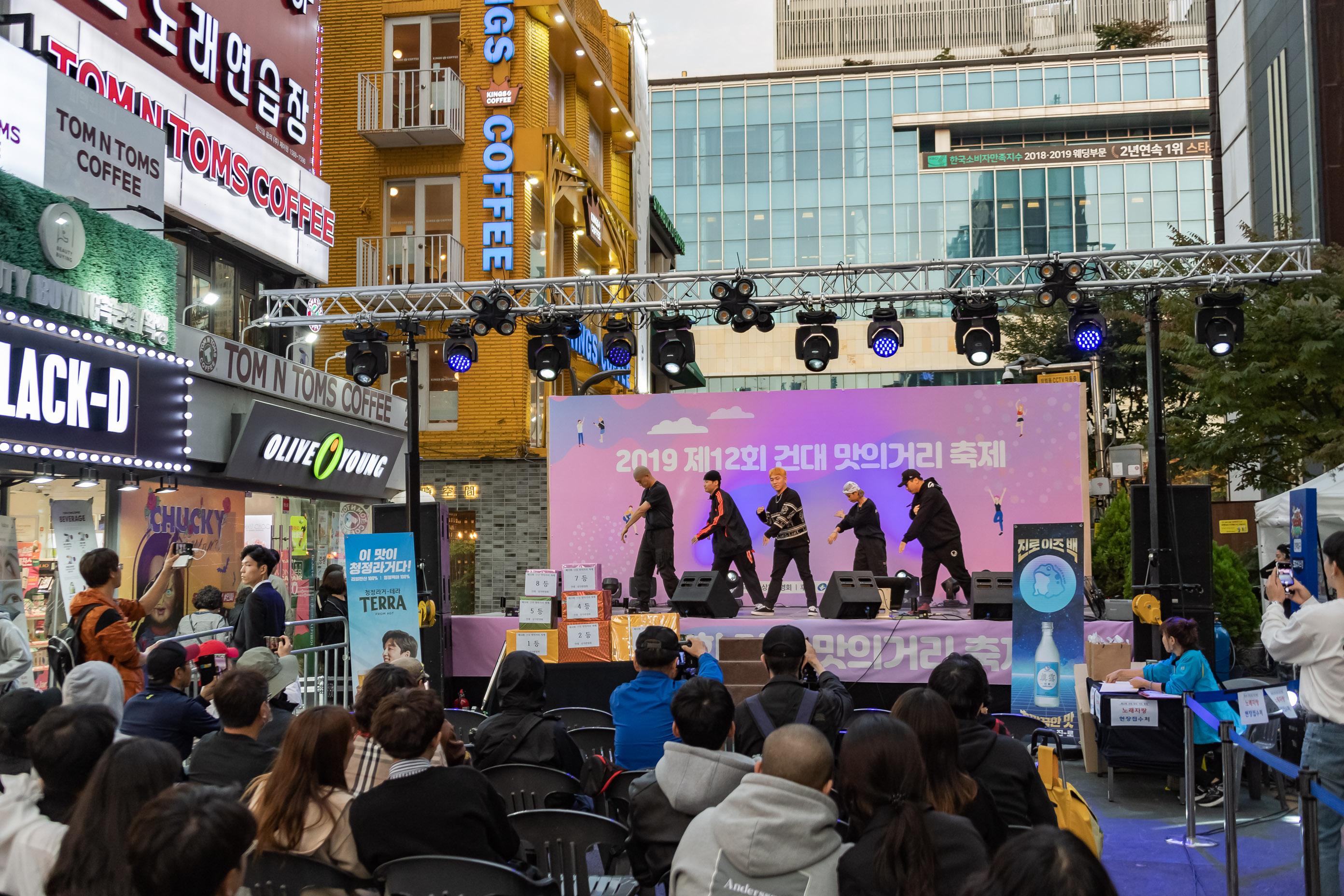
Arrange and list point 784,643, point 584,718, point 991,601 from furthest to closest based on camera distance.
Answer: point 991,601
point 584,718
point 784,643

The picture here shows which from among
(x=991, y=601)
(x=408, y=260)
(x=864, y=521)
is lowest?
(x=991, y=601)

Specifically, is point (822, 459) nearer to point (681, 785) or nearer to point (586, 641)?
point (586, 641)

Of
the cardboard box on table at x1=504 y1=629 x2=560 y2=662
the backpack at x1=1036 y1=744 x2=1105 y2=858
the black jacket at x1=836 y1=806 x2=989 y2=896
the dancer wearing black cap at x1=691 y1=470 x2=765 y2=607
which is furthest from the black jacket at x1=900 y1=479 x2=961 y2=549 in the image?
the black jacket at x1=836 y1=806 x2=989 y2=896

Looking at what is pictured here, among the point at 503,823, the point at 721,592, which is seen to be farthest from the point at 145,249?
the point at 503,823

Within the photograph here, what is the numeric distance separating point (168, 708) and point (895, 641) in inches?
302

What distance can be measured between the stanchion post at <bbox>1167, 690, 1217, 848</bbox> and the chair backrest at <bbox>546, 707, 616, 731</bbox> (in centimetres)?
366

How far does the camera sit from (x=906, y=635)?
11.0 metres

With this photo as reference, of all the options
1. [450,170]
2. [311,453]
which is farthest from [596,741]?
[450,170]

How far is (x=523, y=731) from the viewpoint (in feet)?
17.0

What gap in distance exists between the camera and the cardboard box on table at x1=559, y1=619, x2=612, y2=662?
1087 cm

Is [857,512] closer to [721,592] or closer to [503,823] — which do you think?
[721,592]

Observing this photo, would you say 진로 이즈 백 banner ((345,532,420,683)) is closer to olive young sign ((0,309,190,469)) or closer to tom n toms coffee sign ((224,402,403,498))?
olive young sign ((0,309,190,469))

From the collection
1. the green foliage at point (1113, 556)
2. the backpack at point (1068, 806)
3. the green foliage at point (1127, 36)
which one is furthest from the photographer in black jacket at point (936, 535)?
the green foliage at point (1127, 36)

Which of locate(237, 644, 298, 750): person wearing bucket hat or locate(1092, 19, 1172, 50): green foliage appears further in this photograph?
locate(1092, 19, 1172, 50): green foliage
